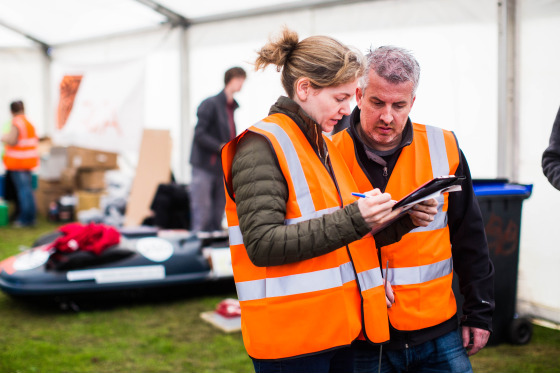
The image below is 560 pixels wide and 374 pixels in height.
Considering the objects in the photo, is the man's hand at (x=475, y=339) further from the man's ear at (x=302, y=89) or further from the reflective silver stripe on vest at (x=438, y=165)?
the man's ear at (x=302, y=89)

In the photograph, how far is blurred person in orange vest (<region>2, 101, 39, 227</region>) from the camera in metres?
8.62

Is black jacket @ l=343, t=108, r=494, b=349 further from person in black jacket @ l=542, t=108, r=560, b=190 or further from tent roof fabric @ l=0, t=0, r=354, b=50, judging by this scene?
tent roof fabric @ l=0, t=0, r=354, b=50

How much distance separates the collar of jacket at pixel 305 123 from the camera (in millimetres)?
1551

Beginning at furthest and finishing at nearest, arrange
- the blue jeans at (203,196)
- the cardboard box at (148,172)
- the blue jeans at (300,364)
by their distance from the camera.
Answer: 1. the cardboard box at (148,172)
2. the blue jeans at (203,196)
3. the blue jeans at (300,364)

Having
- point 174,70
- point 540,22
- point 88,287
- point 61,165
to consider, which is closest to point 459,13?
point 540,22

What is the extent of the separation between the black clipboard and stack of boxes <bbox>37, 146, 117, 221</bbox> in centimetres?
839

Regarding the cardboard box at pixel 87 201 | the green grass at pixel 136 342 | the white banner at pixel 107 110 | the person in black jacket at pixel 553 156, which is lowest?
the green grass at pixel 136 342

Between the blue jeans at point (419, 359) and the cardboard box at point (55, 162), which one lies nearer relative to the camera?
the blue jeans at point (419, 359)

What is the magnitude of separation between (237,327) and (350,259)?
283 cm

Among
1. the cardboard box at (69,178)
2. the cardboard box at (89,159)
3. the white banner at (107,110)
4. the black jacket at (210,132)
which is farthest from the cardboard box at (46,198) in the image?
the black jacket at (210,132)

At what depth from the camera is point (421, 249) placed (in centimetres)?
178

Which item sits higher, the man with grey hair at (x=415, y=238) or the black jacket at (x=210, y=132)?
the black jacket at (x=210, y=132)

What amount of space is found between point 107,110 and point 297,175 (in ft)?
27.3

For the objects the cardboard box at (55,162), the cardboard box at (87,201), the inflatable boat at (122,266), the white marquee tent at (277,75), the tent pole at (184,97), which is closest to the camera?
the white marquee tent at (277,75)
